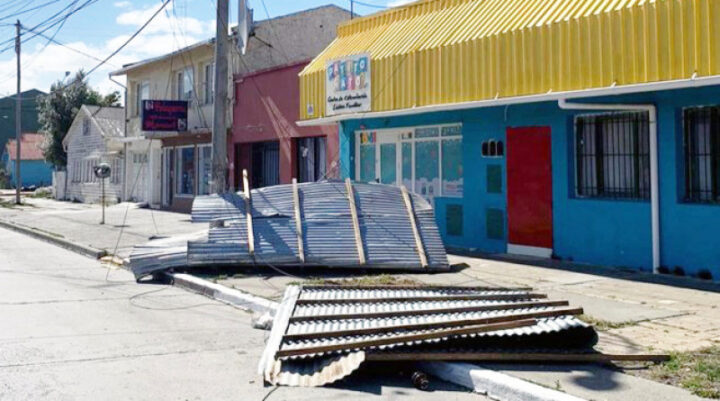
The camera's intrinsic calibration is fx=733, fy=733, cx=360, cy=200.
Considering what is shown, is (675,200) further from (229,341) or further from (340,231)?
(229,341)

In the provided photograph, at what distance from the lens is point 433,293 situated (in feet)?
27.1

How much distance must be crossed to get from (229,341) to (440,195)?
28.8ft

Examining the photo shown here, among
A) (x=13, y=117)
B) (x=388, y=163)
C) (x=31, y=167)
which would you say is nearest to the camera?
(x=388, y=163)

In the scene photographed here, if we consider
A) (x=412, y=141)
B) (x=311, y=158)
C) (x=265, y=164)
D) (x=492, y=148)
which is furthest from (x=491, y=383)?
(x=265, y=164)

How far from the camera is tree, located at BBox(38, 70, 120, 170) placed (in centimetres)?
4778

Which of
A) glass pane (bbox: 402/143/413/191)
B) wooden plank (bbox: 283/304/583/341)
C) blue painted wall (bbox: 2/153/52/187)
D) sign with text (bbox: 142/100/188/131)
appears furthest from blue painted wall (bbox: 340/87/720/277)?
blue painted wall (bbox: 2/153/52/187)

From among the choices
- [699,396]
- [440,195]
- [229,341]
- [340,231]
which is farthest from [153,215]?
[699,396]

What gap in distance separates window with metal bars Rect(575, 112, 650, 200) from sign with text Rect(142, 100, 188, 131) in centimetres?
1659

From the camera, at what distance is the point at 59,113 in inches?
1897

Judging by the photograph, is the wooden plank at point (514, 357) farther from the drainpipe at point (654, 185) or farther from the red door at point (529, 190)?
the red door at point (529, 190)

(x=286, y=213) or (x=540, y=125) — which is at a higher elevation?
(x=540, y=125)

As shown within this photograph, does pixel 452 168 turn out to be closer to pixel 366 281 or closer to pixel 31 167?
pixel 366 281

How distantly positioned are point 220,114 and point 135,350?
26.4ft

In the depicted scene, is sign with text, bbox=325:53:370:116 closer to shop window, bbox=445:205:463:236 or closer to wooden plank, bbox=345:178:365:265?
shop window, bbox=445:205:463:236
